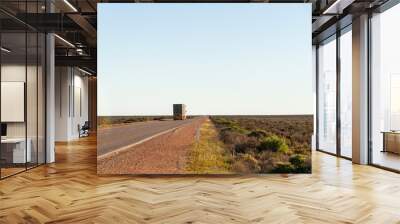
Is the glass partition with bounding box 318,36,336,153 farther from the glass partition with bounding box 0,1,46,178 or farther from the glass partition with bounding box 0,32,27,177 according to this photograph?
the glass partition with bounding box 0,32,27,177

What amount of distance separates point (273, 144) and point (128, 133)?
2357mm

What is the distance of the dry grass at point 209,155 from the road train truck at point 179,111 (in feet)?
1.22

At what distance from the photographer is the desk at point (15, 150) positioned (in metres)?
6.05

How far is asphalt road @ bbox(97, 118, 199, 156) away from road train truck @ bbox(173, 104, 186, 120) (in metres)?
0.07

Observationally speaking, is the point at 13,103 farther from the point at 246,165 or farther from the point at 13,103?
the point at 246,165

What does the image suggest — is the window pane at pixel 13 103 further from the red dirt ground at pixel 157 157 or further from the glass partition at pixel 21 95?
the red dirt ground at pixel 157 157

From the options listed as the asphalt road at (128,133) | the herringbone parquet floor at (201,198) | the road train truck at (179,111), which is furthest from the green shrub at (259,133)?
the road train truck at (179,111)

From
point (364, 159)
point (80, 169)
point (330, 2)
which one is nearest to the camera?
point (330, 2)

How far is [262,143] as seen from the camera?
628 centimetres

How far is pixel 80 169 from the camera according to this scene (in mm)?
6988

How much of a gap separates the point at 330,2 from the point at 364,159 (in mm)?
3137

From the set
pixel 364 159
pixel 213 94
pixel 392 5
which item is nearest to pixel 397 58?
pixel 392 5

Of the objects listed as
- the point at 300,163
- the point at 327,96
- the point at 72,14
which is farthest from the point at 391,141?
the point at 72,14

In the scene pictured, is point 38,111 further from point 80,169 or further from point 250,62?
point 250,62
